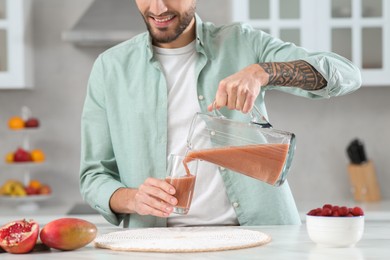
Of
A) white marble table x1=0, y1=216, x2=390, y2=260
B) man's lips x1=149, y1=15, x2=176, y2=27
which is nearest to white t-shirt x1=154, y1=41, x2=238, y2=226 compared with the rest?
man's lips x1=149, y1=15, x2=176, y2=27

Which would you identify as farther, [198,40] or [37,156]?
[37,156]

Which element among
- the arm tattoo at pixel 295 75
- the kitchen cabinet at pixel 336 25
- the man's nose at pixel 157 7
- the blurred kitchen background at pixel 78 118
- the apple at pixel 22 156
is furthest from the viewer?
the blurred kitchen background at pixel 78 118

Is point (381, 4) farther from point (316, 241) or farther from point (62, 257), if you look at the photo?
point (62, 257)

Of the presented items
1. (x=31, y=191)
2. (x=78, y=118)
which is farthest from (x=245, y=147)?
(x=78, y=118)

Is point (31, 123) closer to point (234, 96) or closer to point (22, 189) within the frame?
point (22, 189)

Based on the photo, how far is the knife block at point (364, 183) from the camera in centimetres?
404

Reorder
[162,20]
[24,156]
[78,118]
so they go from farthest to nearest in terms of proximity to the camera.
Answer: [78,118] → [24,156] → [162,20]

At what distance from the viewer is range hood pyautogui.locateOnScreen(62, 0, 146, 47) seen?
12.7 ft

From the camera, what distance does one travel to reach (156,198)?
190 cm

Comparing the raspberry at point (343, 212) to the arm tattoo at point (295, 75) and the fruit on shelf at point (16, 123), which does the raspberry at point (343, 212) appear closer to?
the arm tattoo at point (295, 75)

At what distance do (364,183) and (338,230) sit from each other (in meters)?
2.35

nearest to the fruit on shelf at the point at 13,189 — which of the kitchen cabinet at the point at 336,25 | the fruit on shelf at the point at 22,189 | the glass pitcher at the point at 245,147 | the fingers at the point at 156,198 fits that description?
the fruit on shelf at the point at 22,189

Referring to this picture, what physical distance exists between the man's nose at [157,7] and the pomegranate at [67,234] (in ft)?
2.31

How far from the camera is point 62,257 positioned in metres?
1.71
